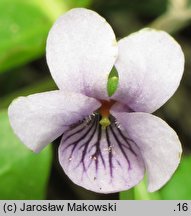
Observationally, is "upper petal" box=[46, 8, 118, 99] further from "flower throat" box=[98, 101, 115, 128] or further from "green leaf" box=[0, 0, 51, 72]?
"green leaf" box=[0, 0, 51, 72]

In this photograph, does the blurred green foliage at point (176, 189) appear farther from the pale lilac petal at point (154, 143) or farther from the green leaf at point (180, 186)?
the pale lilac petal at point (154, 143)

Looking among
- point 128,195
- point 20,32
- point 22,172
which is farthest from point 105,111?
point 20,32

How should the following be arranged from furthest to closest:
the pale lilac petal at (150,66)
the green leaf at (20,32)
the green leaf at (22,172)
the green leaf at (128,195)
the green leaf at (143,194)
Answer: the green leaf at (20,32) < the green leaf at (143,194) < the green leaf at (22,172) < the green leaf at (128,195) < the pale lilac petal at (150,66)

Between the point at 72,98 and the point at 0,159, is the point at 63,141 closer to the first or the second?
the point at 72,98

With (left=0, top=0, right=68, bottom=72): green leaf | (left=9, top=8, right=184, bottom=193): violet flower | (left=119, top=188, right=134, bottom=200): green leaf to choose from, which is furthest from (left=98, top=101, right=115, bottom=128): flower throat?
(left=0, top=0, right=68, bottom=72): green leaf

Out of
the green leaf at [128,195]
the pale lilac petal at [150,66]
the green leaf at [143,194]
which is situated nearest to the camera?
the pale lilac petal at [150,66]

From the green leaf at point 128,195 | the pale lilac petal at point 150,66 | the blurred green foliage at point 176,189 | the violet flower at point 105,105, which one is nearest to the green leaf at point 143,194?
the blurred green foliage at point 176,189

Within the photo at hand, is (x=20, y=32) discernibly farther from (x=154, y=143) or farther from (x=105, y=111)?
(x=154, y=143)

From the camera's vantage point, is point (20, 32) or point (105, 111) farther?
point (20, 32)
